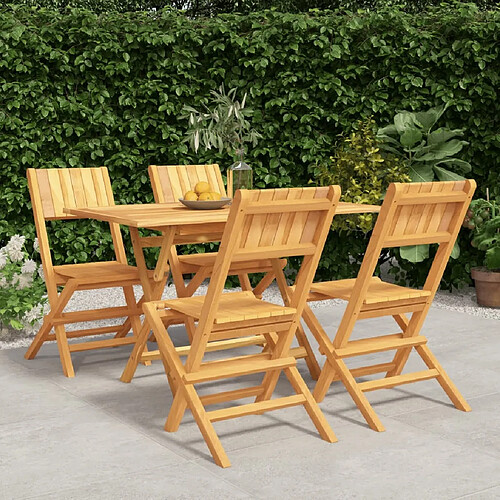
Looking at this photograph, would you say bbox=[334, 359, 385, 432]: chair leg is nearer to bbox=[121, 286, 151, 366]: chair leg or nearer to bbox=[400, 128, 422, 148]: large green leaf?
bbox=[121, 286, 151, 366]: chair leg

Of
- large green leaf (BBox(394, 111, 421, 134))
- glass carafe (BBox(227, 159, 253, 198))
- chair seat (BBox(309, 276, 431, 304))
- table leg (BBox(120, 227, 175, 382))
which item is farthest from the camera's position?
large green leaf (BBox(394, 111, 421, 134))

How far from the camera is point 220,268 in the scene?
333 cm

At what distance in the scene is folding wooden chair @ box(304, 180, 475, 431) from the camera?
147 inches

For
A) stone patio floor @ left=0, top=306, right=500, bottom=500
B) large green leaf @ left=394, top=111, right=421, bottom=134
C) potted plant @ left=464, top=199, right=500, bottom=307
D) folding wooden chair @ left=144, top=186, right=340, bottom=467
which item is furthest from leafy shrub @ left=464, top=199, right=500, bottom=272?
folding wooden chair @ left=144, top=186, right=340, bottom=467

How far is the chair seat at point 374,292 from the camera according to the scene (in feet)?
12.9

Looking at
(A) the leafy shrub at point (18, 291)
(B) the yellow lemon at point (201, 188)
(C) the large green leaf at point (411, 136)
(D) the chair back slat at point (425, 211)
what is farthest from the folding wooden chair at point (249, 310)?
(C) the large green leaf at point (411, 136)

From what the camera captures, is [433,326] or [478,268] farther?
[478,268]

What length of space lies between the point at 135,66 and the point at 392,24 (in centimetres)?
214

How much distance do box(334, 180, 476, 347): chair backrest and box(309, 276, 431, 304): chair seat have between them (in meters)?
0.11

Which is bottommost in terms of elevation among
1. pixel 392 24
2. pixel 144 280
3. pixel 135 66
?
pixel 144 280

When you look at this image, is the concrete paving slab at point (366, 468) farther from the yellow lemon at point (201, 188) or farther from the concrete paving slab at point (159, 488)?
the yellow lemon at point (201, 188)

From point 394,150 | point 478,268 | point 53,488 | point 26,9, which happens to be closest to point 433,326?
point 478,268

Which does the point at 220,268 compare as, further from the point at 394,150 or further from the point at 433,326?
the point at 394,150

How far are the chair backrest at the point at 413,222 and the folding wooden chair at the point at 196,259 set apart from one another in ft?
2.75
